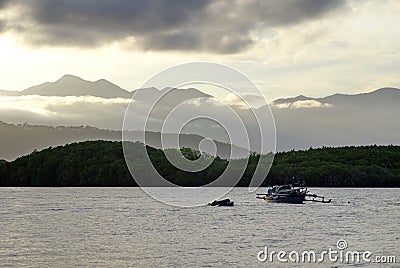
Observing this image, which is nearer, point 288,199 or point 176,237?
point 176,237

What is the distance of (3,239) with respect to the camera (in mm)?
66500

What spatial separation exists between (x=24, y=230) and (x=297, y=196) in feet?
225

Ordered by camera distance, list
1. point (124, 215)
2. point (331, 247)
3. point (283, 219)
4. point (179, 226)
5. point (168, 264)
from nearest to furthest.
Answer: point (168, 264) < point (331, 247) < point (179, 226) < point (283, 219) < point (124, 215)

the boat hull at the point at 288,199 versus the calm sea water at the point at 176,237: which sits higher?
the boat hull at the point at 288,199

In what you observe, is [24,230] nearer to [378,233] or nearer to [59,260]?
[59,260]

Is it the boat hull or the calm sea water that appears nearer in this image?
the calm sea water

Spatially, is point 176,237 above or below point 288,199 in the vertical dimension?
below

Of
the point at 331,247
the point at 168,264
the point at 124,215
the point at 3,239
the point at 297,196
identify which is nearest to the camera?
the point at 168,264

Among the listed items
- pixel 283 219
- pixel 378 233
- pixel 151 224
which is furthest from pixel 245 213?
pixel 378 233

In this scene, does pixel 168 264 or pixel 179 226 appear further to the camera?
pixel 179 226

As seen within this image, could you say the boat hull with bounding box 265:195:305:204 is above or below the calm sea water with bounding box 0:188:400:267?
above

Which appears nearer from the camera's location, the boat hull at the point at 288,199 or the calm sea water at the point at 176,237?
the calm sea water at the point at 176,237

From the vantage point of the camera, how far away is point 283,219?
309 feet

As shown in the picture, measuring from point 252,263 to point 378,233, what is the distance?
29.2m
